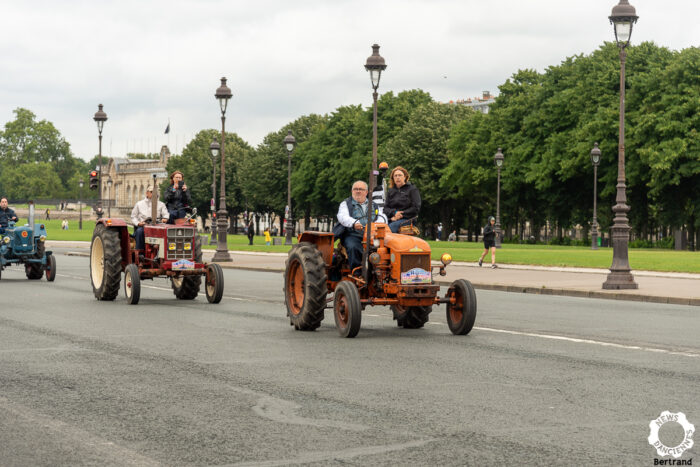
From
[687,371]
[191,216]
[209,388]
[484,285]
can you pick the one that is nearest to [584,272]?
[484,285]

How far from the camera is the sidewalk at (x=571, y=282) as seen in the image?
903 inches

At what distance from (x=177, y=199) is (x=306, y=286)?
22.0 ft

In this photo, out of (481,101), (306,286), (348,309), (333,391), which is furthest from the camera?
(481,101)

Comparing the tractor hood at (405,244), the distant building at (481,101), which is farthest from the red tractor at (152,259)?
the distant building at (481,101)

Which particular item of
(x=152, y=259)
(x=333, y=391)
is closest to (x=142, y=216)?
(x=152, y=259)

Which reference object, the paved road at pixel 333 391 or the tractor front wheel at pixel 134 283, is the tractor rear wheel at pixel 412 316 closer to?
the paved road at pixel 333 391

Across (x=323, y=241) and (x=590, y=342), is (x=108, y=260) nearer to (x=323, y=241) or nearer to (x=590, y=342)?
(x=323, y=241)

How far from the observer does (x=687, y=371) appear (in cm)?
991

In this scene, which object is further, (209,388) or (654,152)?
(654,152)

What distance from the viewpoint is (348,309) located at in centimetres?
1255

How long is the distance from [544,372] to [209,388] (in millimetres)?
3151

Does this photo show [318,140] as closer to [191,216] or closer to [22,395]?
[191,216]

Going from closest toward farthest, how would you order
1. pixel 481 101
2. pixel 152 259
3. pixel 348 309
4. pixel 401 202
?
pixel 348 309 < pixel 401 202 < pixel 152 259 < pixel 481 101

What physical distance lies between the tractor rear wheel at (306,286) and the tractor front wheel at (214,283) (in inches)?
180
